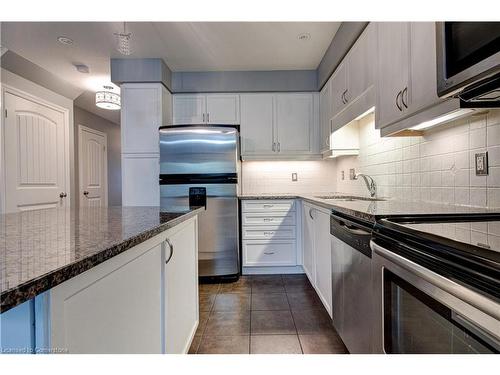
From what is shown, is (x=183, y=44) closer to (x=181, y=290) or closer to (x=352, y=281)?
(x=181, y=290)

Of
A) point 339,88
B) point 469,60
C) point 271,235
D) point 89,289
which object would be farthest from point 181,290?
point 339,88

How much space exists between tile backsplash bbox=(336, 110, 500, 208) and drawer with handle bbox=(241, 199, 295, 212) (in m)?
0.98

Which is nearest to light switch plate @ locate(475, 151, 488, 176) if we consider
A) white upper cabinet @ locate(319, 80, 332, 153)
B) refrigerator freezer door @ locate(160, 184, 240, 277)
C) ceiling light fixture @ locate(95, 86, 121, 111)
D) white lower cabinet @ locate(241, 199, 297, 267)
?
white upper cabinet @ locate(319, 80, 332, 153)

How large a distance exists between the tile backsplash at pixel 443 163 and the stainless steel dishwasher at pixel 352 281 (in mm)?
622

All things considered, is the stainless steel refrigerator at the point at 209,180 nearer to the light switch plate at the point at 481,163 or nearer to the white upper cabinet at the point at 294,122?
the white upper cabinet at the point at 294,122

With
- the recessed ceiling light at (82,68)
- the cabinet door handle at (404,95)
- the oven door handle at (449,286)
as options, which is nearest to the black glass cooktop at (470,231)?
the oven door handle at (449,286)

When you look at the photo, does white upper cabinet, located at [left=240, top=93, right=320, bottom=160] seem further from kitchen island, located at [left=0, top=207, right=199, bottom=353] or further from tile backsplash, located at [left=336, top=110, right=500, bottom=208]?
kitchen island, located at [left=0, top=207, right=199, bottom=353]

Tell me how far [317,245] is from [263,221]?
3.05 ft

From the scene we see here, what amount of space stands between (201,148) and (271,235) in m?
1.24

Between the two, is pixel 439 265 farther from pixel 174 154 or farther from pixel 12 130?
pixel 12 130

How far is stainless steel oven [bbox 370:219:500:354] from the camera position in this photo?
2.01 feet

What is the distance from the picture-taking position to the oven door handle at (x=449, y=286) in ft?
1.90

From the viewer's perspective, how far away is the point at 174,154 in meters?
3.11
